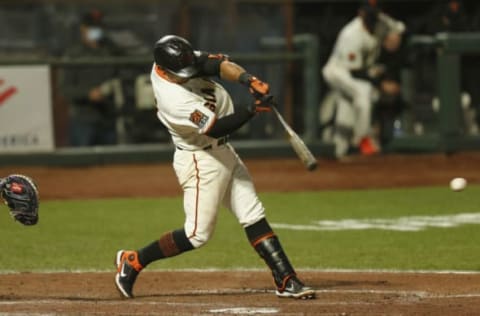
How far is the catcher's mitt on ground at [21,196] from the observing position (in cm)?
747

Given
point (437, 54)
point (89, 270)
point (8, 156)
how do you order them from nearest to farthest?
1. point (89, 270)
2. point (8, 156)
3. point (437, 54)

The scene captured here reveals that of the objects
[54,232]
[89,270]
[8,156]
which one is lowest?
[8,156]

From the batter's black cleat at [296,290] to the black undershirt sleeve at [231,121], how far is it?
3.08 ft

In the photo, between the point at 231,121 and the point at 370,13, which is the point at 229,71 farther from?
the point at 370,13

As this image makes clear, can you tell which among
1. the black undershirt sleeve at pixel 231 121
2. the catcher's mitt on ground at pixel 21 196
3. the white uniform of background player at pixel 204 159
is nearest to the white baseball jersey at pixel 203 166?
the white uniform of background player at pixel 204 159

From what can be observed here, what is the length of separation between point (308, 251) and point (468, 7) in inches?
371

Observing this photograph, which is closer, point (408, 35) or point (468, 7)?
point (408, 35)

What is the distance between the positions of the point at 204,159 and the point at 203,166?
5 centimetres

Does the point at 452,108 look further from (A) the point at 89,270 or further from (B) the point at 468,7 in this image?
(A) the point at 89,270

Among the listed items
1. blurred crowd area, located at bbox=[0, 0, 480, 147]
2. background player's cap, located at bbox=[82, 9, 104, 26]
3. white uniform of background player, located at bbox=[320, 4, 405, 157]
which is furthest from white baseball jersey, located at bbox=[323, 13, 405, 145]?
background player's cap, located at bbox=[82, 9, 104, 26]

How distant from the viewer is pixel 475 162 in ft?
52.4

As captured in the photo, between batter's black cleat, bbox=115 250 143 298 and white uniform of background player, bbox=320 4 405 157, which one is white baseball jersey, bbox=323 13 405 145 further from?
batter's black cleat, bbox=115 250 143 298

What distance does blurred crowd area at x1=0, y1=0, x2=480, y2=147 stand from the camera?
16031 millimetres

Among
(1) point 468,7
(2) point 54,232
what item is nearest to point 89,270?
(2) point 54,232
